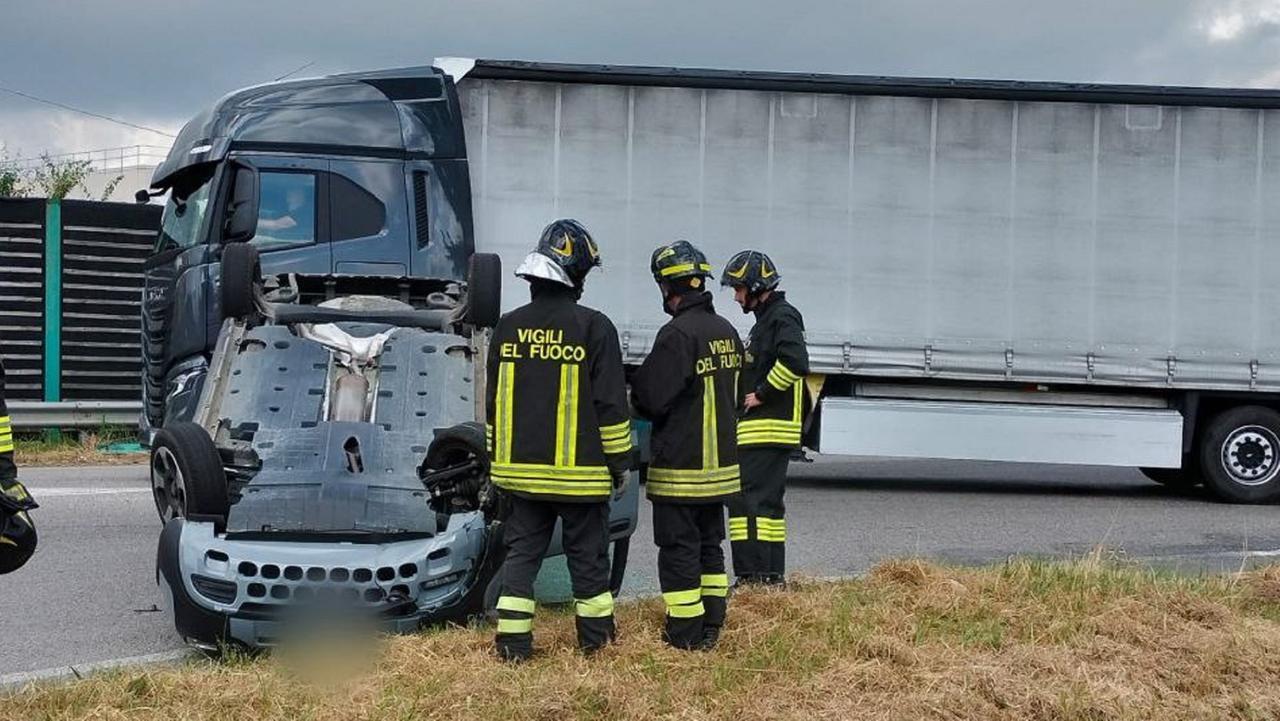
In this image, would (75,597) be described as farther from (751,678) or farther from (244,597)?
(751,678)

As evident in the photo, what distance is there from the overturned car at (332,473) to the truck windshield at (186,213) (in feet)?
11.9

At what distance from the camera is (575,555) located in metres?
5.79

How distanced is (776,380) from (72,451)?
9.63 meters

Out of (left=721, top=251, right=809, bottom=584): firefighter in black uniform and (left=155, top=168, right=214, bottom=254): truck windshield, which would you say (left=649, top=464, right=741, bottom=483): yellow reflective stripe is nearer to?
(left=721, top=251, right=809, bottom=584): firefighter in black uniform

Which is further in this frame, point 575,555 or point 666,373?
point 666,373

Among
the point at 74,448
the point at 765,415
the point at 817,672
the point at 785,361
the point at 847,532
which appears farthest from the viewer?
the point at 74,448

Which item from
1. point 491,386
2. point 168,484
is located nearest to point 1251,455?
point 491,386

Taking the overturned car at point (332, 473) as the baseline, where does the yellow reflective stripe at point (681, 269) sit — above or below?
above

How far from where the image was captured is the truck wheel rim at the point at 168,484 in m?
6.50

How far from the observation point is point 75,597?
305 inches

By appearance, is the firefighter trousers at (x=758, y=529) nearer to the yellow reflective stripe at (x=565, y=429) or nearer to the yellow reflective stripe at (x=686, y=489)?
the yellow reflective stripe at (x=686, y=489)

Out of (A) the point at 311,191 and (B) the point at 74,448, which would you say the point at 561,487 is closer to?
(A) the point at 311,191

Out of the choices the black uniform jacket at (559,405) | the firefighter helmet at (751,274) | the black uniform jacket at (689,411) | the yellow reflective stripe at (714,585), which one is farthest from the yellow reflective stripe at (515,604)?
the firefighter helmet at (751,274)

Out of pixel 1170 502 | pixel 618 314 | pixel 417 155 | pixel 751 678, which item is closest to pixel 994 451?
pixel 1170 502
